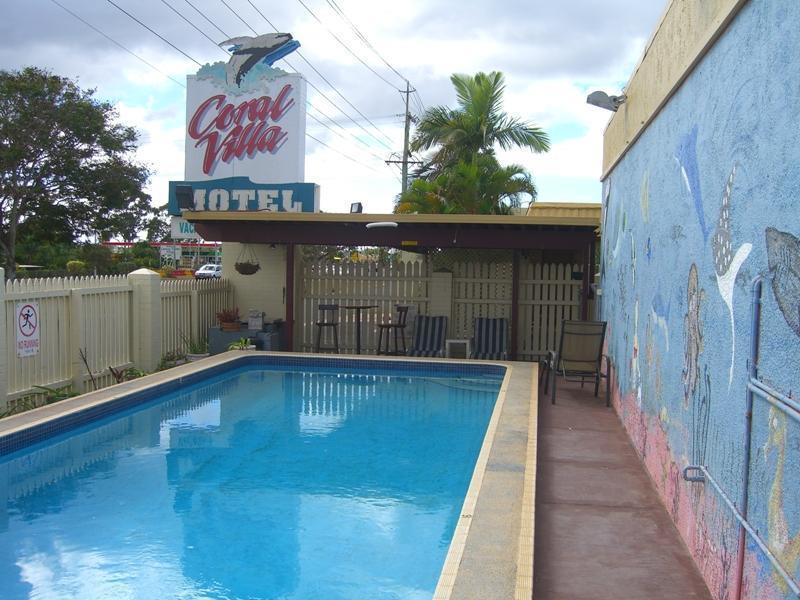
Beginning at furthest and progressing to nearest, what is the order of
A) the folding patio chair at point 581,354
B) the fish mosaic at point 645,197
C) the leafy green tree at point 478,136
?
the leafy green tree at point 478,136, the folding patio chair at point 581,354, the fish mosaic at point 645,197

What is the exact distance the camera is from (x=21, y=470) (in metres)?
6.72

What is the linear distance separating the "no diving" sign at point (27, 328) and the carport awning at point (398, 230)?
15.7ft

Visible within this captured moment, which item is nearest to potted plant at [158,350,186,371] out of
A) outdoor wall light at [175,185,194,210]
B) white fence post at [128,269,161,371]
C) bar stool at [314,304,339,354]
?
white fence post at [128,269,161,371]

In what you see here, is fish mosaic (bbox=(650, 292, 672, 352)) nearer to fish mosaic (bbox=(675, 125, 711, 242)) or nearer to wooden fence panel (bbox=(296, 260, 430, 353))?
fish mosaic (bbox=(675, 125, 711, 242))

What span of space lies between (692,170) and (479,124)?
1575 cm

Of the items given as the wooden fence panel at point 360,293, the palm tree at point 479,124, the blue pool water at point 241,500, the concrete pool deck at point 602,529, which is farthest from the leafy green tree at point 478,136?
the concrete pool deck at point 602,529

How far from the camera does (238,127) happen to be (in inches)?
611

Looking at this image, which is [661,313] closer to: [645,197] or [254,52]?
[645,197]

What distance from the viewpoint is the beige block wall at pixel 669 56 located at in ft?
12.8

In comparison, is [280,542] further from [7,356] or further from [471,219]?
[471,219]

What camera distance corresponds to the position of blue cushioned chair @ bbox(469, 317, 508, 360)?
13.2 metres

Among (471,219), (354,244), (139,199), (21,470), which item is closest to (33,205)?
(139,199)

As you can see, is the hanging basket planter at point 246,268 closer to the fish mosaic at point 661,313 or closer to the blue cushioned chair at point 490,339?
the blue cushioned chair at point 490,339

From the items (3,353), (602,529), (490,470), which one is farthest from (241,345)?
(602,529)
